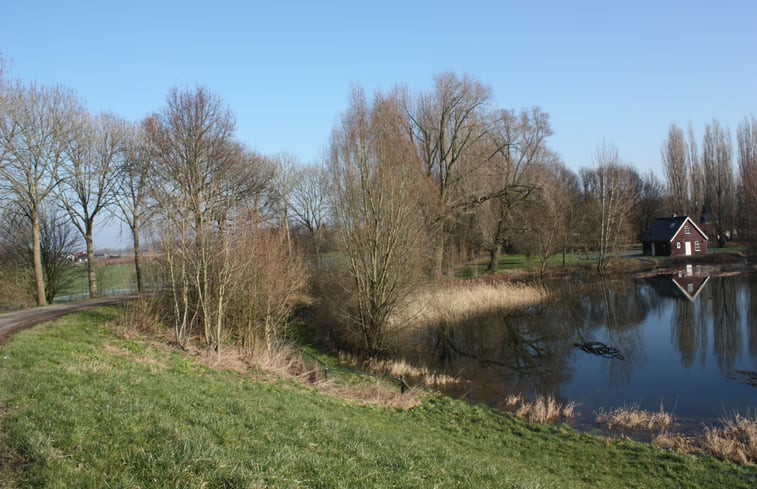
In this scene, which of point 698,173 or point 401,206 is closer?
point 401,206

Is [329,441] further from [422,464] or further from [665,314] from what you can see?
[665,314]

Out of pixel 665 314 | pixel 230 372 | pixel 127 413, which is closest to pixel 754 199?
pixel 665 314

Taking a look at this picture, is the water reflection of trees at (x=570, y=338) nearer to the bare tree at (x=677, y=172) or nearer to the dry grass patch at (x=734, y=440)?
the dry grass patch at (x=734, y=440)

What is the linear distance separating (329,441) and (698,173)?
2961 inches

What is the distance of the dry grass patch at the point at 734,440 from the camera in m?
9.27

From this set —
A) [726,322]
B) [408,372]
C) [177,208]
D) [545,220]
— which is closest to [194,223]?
[177,208]

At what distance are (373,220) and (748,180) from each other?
5198cm

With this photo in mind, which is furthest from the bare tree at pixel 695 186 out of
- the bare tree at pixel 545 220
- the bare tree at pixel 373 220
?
the bare tree at pixel 373 220

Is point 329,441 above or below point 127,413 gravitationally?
below

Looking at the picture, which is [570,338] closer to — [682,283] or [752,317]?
[752,317]

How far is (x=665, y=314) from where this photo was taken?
87.2 feet

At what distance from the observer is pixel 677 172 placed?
6406 centimetres

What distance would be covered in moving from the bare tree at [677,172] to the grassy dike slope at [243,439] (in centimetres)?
6419

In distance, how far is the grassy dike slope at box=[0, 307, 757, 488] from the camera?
14.5ft
